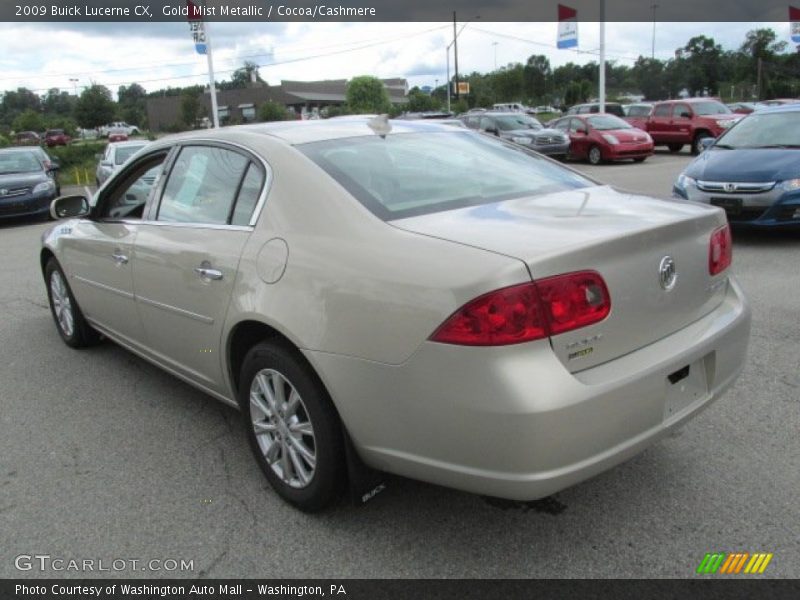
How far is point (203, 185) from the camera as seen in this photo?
3516 millimetres

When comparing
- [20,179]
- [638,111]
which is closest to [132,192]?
[20,179]

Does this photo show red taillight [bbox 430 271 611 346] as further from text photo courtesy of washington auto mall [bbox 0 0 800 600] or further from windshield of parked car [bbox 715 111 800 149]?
windshield of parked car [bbox 715 111 800 149]

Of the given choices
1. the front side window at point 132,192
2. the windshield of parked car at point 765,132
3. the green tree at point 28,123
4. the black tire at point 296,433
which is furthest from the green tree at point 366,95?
the black tire at point 296,433

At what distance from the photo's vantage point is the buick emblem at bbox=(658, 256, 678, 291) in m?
2.53

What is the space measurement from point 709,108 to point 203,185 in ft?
72.2

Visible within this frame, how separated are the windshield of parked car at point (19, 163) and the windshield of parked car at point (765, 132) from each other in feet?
44.1

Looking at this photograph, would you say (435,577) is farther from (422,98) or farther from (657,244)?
(422,98)

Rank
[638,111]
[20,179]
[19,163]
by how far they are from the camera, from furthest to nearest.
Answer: [638,111] < [19,163] < [20,179]

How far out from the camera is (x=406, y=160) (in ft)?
10.6

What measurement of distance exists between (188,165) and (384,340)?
6.21 ft

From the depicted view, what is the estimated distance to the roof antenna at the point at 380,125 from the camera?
138 inches

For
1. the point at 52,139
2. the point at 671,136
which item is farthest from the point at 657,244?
the point at 52,139

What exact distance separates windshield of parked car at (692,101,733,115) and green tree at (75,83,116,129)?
65.0 m

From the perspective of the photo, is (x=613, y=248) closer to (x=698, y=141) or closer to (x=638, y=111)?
(x=698, y=141)
